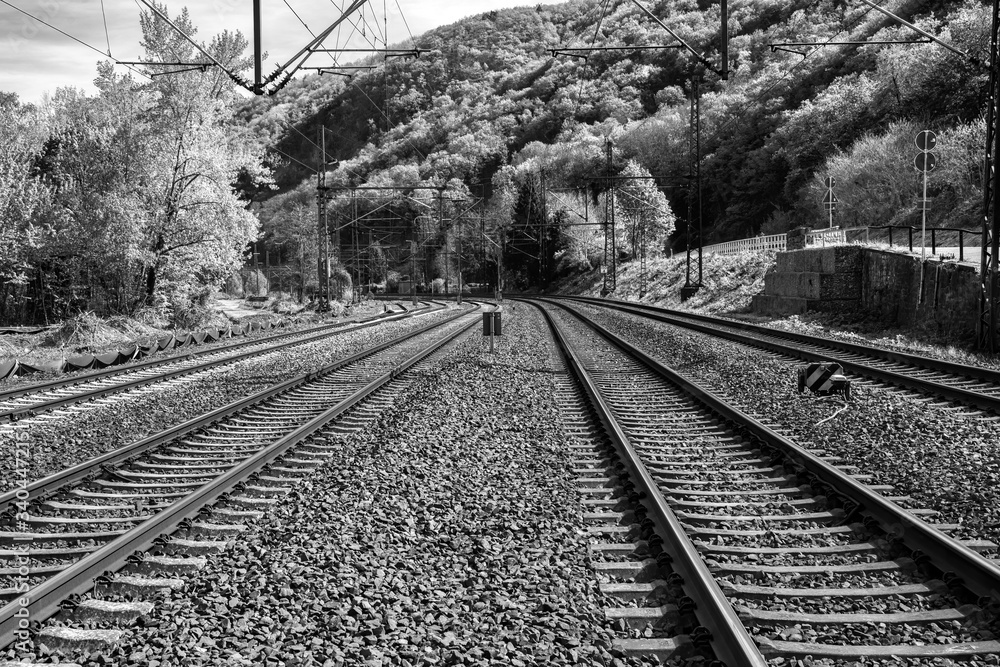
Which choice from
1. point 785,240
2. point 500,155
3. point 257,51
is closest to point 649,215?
point 785,240

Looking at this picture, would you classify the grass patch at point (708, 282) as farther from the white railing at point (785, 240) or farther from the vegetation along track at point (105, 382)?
the vegetation along track at point (105, 382)

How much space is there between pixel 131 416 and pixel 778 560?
8304 millimetres

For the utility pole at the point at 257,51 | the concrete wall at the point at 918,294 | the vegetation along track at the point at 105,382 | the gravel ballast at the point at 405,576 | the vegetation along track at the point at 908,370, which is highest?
the utility pole at the point at 257,51

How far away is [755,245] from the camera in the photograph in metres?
46.4

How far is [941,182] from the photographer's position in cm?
4338

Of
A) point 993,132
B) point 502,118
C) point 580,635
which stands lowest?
point 580,635

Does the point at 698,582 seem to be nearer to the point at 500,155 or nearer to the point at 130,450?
the point at 130,450

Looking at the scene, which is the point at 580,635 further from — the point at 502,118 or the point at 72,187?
the point at 502,118

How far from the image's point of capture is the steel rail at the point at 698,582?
346 cm

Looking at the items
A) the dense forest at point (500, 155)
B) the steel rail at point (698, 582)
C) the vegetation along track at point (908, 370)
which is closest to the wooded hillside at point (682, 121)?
the dense forest at point (500, 155)

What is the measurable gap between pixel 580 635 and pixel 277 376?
1129 cm

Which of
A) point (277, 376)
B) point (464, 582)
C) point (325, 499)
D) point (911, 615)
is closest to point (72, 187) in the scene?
point (277, 376)

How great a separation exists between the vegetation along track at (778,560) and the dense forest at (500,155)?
1151cm

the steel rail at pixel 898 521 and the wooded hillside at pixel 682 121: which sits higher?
the wooded hillside at pixel 682 121
